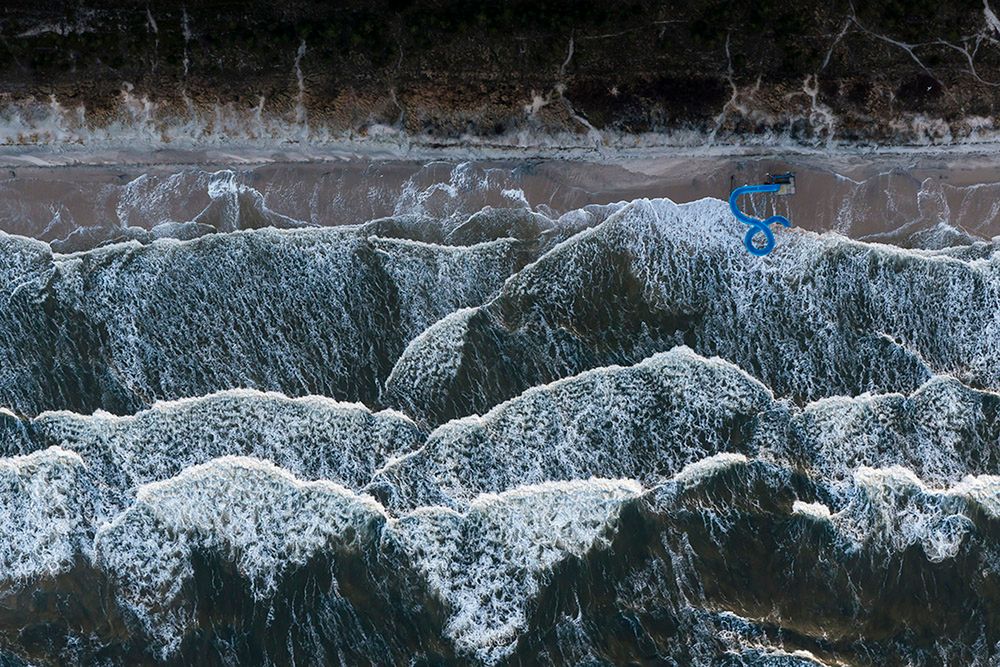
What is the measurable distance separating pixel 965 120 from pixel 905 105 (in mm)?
743

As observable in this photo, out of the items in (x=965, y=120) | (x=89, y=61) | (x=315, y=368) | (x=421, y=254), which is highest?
(x=89, y=61)

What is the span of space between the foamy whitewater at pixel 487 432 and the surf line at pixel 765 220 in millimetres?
146

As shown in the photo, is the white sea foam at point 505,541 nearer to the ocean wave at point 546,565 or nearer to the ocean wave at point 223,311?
the ocean wave at point 546,565

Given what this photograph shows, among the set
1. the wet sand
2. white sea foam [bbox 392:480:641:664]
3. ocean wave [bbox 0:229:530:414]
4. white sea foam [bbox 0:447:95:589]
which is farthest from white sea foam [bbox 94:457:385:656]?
the wet sand

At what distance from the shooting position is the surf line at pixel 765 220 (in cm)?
923

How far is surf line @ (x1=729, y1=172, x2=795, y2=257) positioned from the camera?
30.3ft

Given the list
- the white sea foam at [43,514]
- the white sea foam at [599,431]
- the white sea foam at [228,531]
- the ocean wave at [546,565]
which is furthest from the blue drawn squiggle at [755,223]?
the white sea foam at [43,514]

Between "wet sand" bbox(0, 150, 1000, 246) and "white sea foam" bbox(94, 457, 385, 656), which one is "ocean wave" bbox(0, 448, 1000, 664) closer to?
"white sea foam" bbox(94, 457, 385, 656)

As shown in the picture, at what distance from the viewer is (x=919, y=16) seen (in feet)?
29.9

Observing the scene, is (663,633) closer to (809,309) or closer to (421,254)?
(809,309)

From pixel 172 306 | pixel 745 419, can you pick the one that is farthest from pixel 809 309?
pixel 172 306

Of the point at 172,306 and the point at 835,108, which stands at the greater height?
the point at 835,108

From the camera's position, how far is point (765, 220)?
933 cm

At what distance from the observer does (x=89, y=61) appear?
923 cm
